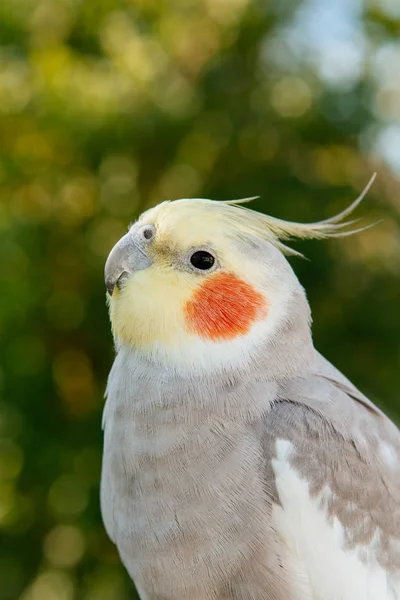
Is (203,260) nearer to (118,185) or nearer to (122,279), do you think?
(122,279)

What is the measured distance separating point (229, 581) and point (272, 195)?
2.19 m

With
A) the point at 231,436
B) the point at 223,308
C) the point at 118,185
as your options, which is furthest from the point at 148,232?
Result: the point at 118,185

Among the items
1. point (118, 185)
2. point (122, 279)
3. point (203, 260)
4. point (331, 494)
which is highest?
point (203, 260)

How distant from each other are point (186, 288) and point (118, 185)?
1.98m

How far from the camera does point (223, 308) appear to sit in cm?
140

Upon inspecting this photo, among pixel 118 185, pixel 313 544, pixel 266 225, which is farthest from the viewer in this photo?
pixel 118 185

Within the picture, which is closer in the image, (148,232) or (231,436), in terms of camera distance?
(231,436)

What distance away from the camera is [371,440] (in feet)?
4.61

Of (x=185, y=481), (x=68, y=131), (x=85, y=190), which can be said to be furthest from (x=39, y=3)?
(x=185, y=481)

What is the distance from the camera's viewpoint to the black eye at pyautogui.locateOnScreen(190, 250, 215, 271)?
1.39 metres

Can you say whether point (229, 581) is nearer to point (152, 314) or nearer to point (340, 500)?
point (340, 500)

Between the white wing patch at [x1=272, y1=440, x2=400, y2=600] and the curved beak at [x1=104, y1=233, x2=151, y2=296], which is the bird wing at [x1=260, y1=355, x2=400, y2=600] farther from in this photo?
the curved beak at [x1=104, y1=233, x2=151, y2=296]

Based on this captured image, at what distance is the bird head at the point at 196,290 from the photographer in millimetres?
1383

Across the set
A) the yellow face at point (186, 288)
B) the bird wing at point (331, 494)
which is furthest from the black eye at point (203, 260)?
the bird wing at point (331, 494)
